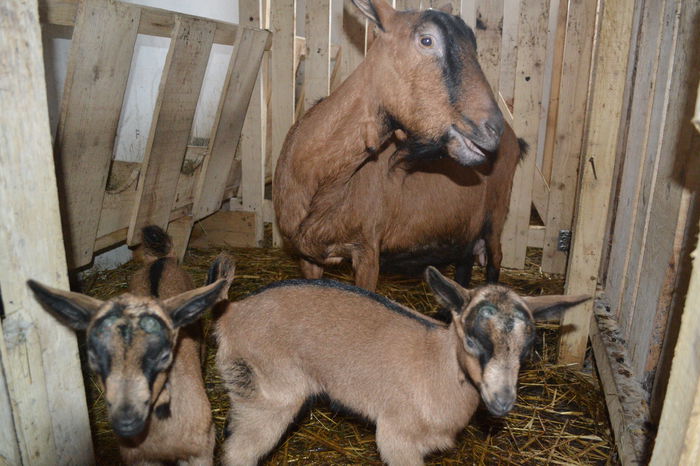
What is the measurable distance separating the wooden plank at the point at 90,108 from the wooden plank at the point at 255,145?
2.30 m

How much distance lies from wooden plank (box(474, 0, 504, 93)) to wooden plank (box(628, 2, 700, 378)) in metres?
2.64

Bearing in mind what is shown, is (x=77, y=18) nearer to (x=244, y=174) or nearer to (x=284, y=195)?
(x=284, y=195)

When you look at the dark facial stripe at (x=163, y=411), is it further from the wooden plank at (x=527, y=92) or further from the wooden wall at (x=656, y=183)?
the wooden plank at (x=527, y=92)

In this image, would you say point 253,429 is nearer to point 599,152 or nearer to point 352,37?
point 599,152

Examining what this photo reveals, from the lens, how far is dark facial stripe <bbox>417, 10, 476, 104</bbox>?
3344mm

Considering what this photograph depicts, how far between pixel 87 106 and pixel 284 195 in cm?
142

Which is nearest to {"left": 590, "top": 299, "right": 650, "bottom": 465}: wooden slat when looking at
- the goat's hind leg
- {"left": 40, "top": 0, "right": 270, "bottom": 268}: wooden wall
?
the goat's hind leg

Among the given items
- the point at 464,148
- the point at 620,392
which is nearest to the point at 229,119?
the point at 464,148

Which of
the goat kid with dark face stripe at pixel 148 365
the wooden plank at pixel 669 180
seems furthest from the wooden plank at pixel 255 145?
the wooden plank at pixel 669 180

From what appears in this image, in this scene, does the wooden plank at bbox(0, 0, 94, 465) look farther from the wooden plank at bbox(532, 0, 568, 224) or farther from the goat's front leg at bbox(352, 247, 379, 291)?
the wooden plank at bbox(532, 0, 568, 224)

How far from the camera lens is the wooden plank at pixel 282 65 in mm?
5746

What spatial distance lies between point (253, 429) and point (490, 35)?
14.3ft

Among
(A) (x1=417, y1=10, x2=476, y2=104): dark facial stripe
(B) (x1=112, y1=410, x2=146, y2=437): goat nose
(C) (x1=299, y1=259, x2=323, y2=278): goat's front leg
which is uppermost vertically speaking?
(A) (x1=417, y1=10, x2=476, y2=104): dark facial stripe

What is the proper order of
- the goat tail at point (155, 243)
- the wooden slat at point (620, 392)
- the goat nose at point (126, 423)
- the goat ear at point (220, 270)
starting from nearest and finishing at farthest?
the goat nose at point (126, 423) → the wooden slat at point (620, 392) → the goat ear at point (220, 270) → the goat tail at point (155, 243)
